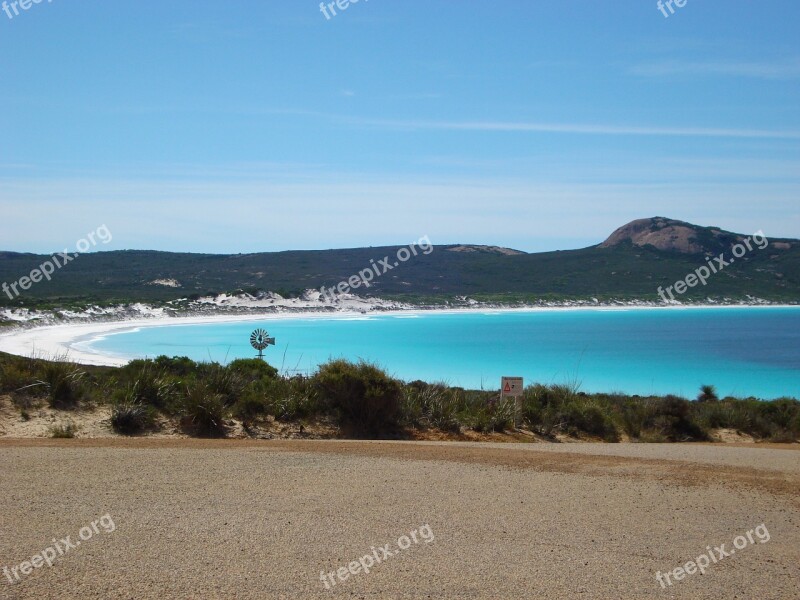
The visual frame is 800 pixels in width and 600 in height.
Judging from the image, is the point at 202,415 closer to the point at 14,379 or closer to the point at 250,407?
the point at 250,407

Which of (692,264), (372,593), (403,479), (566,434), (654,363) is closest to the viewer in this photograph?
(372,593)

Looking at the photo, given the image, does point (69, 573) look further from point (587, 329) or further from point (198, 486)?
point (587, 329)

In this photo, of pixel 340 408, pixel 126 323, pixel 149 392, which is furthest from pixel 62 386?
pixel 126 323

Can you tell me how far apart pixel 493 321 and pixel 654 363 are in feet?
134

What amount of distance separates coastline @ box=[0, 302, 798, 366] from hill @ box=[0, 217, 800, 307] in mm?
4245

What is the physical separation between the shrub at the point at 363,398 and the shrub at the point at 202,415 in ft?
6.20

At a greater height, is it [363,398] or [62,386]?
[62,386]

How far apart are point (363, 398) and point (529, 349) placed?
131 ft

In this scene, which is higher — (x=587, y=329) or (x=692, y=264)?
(x=692, y=264)

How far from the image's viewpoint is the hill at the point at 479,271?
4405 inches

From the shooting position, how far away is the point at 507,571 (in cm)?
521

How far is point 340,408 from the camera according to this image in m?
13.3

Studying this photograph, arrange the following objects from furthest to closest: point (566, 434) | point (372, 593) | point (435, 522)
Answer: point (566, 434), point (435, 522), point (372, 593)

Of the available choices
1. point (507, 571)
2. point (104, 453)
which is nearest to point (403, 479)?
point (507, 571)
